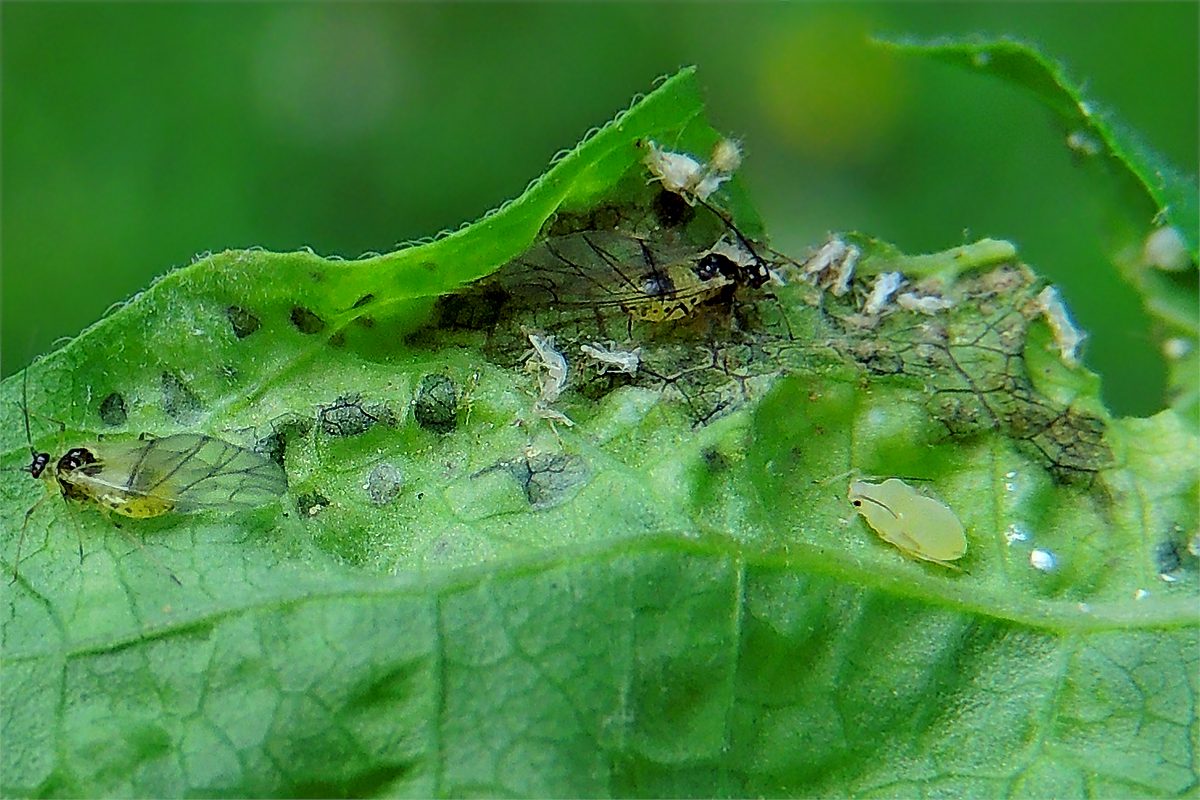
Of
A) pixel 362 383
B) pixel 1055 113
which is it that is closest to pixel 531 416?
pixel 362 383

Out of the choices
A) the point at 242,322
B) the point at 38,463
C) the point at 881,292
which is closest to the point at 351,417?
the point at 242,322

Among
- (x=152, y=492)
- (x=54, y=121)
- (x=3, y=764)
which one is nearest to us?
(x=3, y=764)

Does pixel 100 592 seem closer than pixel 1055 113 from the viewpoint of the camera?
Yes

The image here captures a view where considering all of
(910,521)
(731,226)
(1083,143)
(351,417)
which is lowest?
(910,521)

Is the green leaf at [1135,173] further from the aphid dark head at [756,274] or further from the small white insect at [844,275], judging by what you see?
the aphid dark head at [756,274]

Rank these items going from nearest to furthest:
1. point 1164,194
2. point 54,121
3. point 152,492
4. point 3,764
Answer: point 3,764 < point 152,492 < point 1164,194 < point 54,121

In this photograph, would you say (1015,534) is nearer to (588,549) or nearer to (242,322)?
(588,549)

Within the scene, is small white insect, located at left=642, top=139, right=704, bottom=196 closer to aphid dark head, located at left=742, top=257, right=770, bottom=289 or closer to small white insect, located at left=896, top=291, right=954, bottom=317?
aphid dark head, located at left=742, top=257, right=770, bottom=289

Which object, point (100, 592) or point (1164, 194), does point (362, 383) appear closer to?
point (100, 592)
